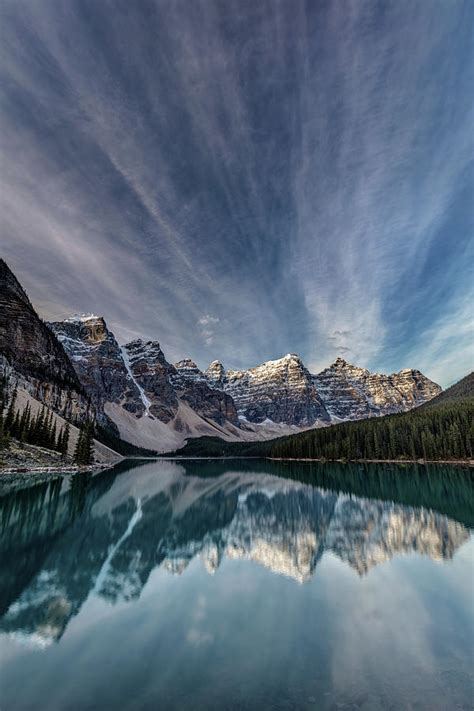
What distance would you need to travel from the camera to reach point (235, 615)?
12992 millimetres

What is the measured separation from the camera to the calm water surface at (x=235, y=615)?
8227 millimetres

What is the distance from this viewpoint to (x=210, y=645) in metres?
10.6

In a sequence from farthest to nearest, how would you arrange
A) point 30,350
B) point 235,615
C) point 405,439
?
1. point 30,350
2. point 405,439
3. point 235,615

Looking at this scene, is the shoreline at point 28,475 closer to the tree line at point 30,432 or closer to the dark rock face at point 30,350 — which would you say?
the tree line at point 30,432

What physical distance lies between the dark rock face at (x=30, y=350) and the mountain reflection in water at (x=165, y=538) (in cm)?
9769

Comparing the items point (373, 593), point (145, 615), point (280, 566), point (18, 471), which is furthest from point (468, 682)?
point (18, 471)

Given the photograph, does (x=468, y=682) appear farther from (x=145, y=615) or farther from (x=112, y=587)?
(x=112, y=587)

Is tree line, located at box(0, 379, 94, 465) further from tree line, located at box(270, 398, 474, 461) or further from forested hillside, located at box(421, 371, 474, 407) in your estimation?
forested hillside, located at box(421, 371, 474, 407)

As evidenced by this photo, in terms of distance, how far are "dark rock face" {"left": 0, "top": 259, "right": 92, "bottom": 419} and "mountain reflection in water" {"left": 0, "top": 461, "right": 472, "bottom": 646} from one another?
97.7 meters

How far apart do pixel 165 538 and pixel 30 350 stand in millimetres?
132428

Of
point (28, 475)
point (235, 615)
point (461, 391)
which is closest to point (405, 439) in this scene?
point (461, 391)

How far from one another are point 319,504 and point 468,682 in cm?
3352

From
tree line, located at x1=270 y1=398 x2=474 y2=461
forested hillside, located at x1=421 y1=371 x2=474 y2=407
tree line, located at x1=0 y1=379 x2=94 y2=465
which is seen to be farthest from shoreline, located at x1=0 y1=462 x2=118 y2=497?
forested hillside, located at x1=421 y1=371 x2=474 y2=407

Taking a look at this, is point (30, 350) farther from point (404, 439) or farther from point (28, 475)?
point (404, 439)
